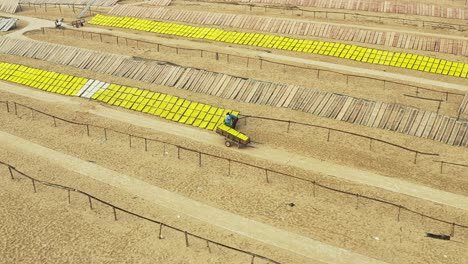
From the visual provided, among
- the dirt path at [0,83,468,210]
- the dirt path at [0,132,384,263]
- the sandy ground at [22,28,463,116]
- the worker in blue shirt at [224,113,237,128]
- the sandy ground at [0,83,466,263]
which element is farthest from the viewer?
the sandy ground at [22,28,463,116]

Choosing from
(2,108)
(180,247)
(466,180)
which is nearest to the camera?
(180,247)

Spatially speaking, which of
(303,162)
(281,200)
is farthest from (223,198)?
(303,162)

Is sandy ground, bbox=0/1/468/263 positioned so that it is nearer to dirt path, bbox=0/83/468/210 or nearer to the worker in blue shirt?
dirt path, bbox=0/83/468/210

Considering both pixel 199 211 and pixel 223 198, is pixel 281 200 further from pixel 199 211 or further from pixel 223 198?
pixel 199 211

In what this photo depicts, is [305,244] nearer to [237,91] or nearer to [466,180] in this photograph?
[466,180]

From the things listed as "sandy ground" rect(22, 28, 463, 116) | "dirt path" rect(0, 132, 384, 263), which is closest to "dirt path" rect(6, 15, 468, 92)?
"sandy ground" rect(22, 28, 463, 116)

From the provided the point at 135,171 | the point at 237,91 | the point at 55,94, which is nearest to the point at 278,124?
the point at 237,91

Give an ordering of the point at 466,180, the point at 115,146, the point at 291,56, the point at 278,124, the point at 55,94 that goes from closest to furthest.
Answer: the point at 466,180 < the point at 115,146 < the point at 278,124 < the point at 55,94 < the point at 291,56

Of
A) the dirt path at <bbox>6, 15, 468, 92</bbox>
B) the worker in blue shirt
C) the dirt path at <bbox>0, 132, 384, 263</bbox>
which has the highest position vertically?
the dirt path at <bbox>6, 15, 468, 92</bbox>
